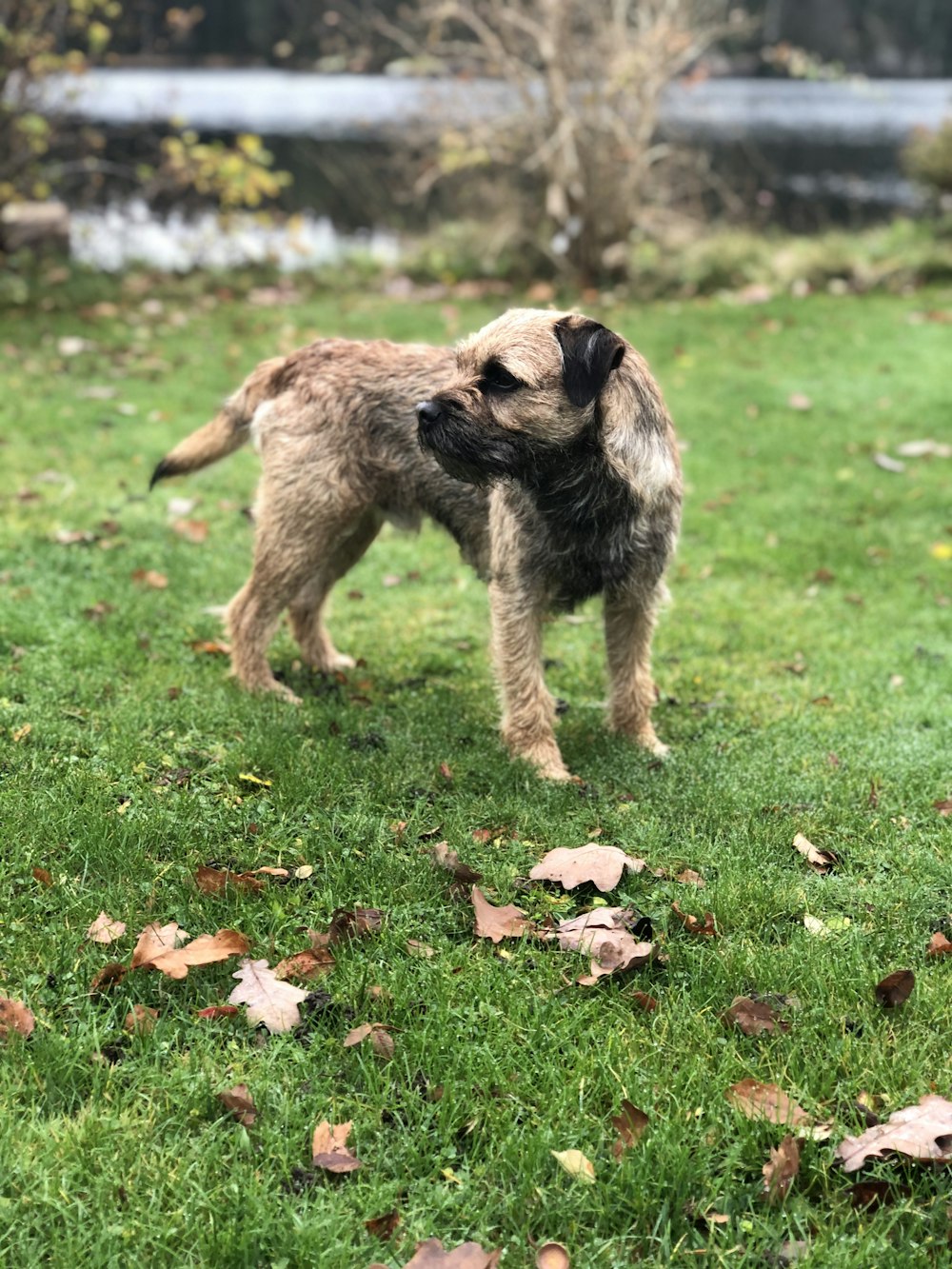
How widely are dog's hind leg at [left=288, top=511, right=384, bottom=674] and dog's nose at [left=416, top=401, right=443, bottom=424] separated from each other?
1449mm

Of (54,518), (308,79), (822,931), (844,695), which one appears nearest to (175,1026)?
(822,931)

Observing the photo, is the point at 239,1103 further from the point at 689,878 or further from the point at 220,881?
the point at 689,878

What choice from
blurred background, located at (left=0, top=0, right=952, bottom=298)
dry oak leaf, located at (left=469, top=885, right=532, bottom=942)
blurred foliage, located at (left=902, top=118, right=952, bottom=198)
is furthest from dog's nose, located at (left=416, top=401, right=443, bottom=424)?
blurred foliage, located at (left=902, top=118, right=952, bottom=198)

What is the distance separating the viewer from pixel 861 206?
78.7 ft

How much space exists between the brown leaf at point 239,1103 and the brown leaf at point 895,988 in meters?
1.72

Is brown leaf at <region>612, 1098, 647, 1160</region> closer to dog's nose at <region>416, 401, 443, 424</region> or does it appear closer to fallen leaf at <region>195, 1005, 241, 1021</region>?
fallen leaf at <region>195, 1005, 241, 1021</region>

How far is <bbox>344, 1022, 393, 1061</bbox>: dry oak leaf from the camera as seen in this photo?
115 inches

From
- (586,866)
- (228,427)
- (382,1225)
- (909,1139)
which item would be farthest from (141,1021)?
(228,427)

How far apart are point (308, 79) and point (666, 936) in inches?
1944

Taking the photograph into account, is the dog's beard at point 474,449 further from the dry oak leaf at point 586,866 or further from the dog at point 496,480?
the dry oak leaf at point 586,866

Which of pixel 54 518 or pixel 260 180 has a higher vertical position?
pixel 260 180

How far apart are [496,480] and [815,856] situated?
1827mm

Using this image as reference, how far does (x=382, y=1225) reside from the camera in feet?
8.05

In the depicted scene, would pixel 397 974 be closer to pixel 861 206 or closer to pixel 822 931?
pixel 822 931
